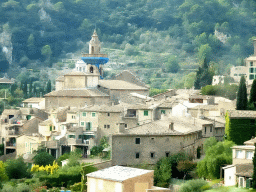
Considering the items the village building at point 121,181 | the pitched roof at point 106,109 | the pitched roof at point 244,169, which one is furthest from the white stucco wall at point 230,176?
the pitched roof at point 106,109

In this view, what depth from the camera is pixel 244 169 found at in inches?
1351

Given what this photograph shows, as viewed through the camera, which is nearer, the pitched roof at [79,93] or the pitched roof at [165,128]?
the pitched roof at [165,128]

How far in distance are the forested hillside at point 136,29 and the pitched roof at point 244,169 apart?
89417mm

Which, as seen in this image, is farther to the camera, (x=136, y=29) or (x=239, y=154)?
(x=136, y=29)

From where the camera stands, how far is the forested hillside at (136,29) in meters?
143

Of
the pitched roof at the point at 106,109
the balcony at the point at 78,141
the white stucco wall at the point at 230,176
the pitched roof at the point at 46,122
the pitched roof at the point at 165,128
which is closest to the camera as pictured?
the white stucco wall at the point at 230,176

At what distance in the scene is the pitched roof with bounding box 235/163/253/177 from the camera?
110 ft

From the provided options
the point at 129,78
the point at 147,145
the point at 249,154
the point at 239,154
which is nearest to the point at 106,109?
the point at 147,145

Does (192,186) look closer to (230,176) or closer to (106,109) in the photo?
(230,176)

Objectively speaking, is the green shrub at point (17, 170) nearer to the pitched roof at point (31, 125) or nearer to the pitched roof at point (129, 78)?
the pitched roof at point (31, 125)

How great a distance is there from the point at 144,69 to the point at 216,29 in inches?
1829

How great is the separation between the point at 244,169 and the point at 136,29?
14025 centimetres

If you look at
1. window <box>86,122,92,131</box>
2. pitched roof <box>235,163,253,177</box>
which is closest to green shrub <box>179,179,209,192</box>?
pitched roof <box>235,163,253,177</box>

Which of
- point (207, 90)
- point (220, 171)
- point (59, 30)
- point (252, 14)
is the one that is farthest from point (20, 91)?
point (252, 14)
